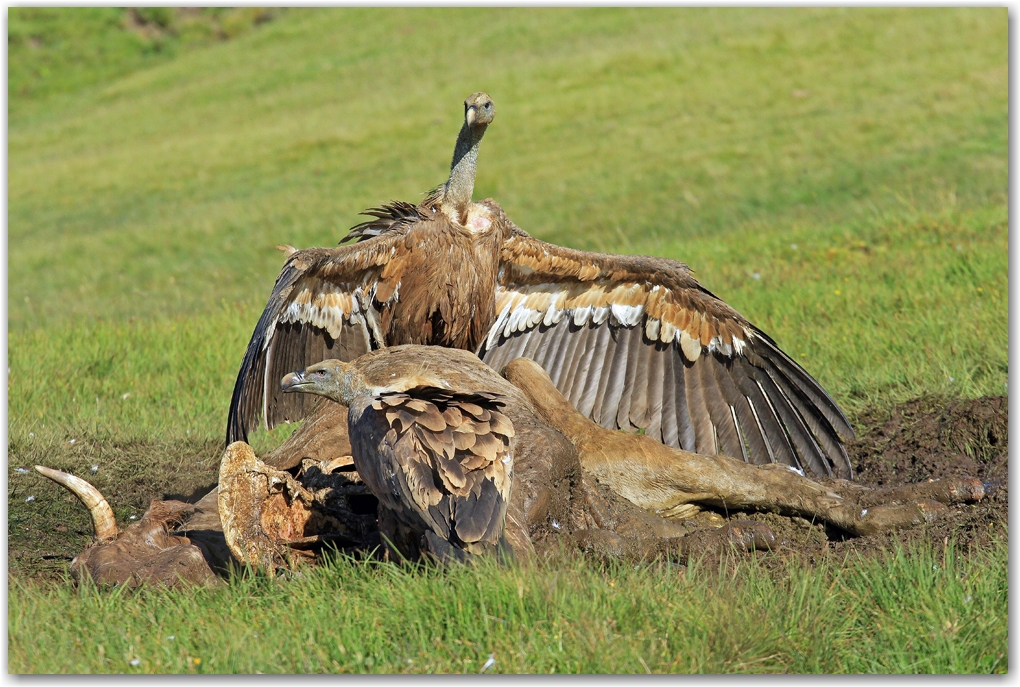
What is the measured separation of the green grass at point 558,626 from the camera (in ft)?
10.1

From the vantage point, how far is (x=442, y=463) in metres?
3.48

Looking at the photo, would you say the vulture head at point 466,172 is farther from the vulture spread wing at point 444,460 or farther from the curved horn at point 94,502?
the curved horn at point 94,502

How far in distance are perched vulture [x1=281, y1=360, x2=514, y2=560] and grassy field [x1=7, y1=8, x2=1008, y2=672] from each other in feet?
0.73

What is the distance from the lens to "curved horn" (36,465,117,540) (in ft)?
14.5

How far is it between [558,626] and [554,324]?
3.20 metres

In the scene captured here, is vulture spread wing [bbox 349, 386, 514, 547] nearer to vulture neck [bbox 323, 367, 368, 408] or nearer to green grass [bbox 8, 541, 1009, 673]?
green grass [bbox 8, 541, 1009, 673]

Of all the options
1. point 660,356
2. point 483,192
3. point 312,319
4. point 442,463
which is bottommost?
point 483,192

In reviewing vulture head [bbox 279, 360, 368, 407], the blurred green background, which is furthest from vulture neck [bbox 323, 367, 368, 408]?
the blurred green background

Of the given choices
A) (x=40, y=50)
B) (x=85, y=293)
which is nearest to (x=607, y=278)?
(x=85, y=293)

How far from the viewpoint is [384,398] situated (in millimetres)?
3664

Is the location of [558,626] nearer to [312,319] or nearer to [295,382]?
[295,382]

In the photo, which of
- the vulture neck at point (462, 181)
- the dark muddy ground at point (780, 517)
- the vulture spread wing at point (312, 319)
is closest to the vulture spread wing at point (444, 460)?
the dark muddy ground at point (780, 517)

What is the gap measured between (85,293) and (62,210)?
22.7 ft

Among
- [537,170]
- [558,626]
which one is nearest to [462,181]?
[558,626]
